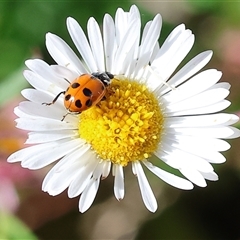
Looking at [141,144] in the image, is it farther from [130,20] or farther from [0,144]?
[0,144]

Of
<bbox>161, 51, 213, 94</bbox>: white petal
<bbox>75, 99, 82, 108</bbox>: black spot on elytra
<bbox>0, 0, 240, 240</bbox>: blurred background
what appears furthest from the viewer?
<bbox>0, 0, 240, 240</bbox>: blurred background

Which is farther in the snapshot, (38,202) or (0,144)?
(38,202)

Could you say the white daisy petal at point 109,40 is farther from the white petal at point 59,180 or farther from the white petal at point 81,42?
the white petal at point 59,180

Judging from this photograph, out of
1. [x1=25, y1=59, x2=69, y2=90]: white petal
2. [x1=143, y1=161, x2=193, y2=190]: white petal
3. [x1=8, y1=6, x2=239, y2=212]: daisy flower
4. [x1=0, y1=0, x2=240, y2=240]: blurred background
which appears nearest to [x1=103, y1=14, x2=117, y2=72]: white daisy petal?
[x1=8, y1=6, x2=239, y2=212]: daisy flower

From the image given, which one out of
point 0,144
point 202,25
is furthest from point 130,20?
point 202,25

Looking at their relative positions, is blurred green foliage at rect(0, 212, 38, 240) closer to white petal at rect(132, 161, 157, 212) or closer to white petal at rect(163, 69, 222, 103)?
white petal at rect(132, 161, 157, 212)

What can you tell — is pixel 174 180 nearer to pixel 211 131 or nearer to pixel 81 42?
pixel 211 131

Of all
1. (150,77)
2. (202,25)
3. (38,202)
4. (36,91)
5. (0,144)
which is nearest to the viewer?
(36,91)
